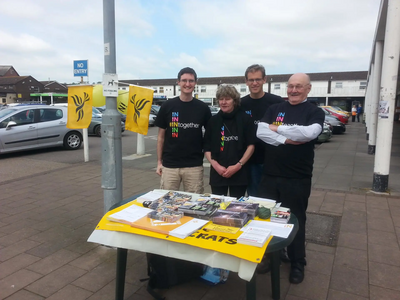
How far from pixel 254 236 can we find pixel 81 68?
25.2 feet

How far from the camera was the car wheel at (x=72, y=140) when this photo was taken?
10859 mm

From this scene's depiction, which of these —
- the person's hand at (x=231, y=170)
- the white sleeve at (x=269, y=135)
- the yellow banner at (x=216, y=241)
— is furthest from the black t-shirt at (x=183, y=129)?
the yellow banner at (x=216, y=241)

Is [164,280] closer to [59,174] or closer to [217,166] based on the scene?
[217,166]

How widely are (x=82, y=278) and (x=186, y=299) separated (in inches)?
40.9

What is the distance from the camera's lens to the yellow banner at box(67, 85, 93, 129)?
140 inches

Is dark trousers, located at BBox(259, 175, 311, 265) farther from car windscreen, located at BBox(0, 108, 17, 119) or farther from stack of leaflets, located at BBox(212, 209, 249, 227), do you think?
car windscreen, located at BBox(0, 108, 17, 119)

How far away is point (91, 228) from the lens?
4.05 meters

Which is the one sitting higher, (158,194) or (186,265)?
(158,194)

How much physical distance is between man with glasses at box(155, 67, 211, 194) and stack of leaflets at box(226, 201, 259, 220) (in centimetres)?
98

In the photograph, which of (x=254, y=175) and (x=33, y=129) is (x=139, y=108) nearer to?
(x=254, y=175)

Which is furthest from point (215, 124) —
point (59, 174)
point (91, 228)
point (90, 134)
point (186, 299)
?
point (90, 134)

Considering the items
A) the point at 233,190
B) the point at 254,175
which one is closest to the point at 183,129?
the point at 233,190

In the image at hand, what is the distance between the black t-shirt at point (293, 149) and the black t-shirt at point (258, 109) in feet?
1.16

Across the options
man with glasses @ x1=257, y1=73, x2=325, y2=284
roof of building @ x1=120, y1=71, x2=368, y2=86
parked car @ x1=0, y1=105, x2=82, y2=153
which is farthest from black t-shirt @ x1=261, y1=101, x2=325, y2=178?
roof of building @ x1=120, y1=71, x2=368, y2=86
